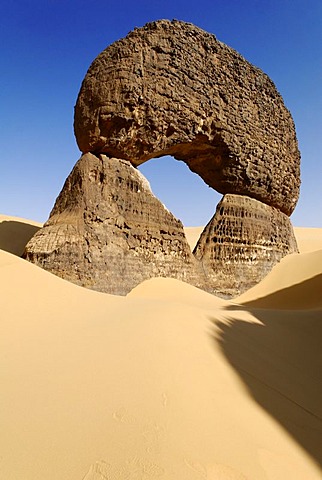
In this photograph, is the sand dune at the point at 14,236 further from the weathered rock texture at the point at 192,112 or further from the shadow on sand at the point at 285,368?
the shadow on sand at the point at 285,368

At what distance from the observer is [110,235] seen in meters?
6.46

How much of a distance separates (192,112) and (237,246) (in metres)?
3.64

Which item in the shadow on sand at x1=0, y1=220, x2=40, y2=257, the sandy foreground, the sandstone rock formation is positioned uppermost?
the sandstone rock formation

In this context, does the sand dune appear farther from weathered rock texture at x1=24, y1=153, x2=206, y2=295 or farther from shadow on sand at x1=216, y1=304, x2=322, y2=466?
shadow on sand at x1=216, y1=304, x2=322, y2=466

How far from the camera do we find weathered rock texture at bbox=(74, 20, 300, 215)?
715 centimetres

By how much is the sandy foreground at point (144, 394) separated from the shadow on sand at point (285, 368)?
10mm

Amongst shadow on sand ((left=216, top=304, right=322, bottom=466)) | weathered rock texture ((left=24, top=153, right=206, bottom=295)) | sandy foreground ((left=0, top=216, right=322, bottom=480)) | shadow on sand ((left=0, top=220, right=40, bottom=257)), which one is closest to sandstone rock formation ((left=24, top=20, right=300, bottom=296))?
weathered rock texture ((left=24, top=153, right=206, bottom=295))

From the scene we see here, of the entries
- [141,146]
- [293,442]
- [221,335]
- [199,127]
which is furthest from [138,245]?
[293,442]

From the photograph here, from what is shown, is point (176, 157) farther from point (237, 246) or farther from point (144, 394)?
point (144, 394)

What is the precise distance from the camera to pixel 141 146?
755cm

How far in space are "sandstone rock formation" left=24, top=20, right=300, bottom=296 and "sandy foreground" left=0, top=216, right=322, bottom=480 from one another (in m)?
3.45

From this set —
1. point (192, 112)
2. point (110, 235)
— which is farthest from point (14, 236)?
point (192, 112)

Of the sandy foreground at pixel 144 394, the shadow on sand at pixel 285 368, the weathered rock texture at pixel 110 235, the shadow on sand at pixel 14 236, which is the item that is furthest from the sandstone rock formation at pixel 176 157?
the shadow on sand at pixel 14 236

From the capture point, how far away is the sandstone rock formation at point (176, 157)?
6387 mm
